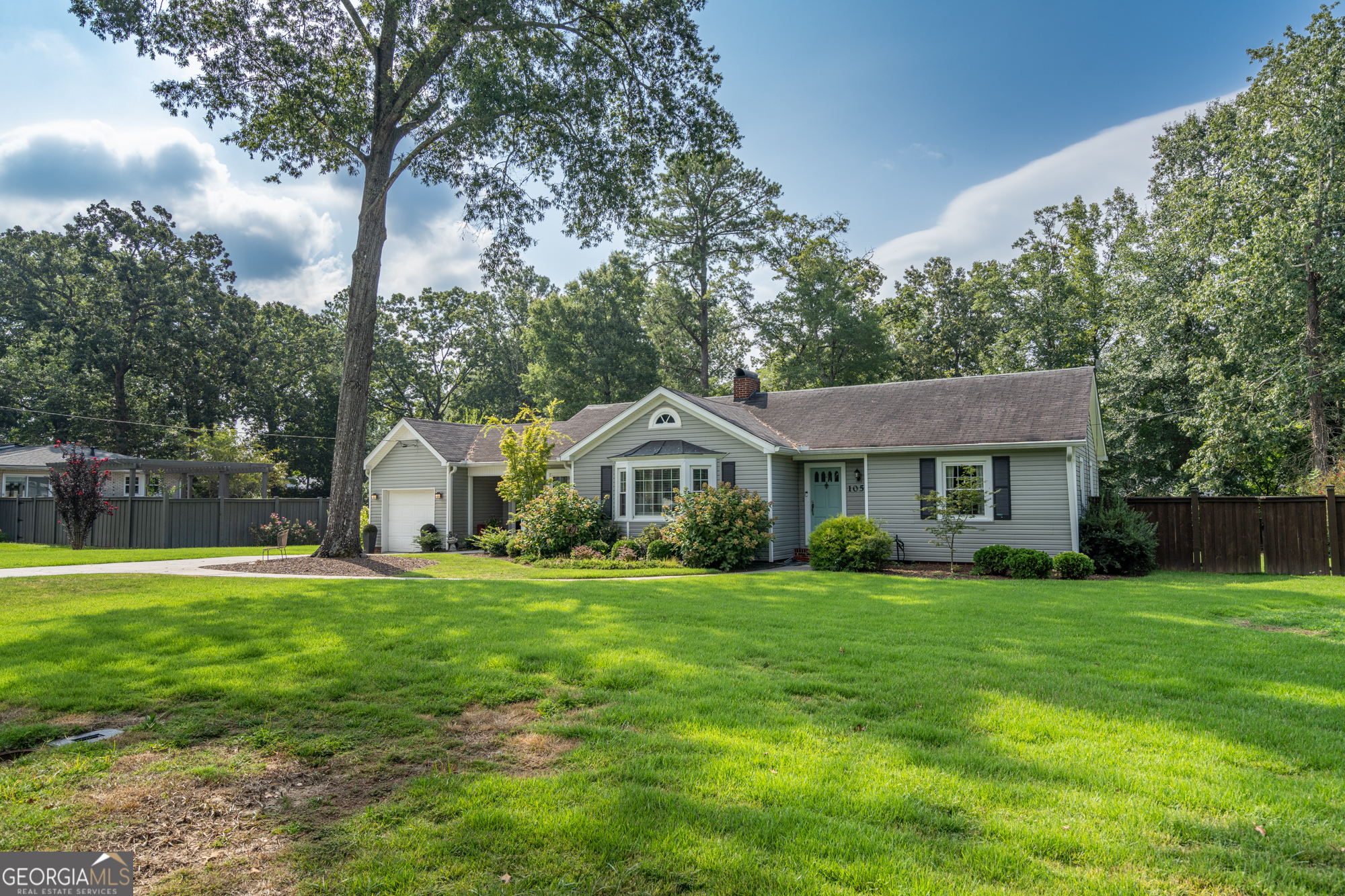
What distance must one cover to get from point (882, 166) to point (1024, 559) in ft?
32.3

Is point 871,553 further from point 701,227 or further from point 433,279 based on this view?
point 433,279

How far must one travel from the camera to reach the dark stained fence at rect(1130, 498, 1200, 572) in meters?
15.1

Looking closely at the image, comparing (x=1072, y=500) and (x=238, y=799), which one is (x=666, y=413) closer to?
(x=1072, y=500)

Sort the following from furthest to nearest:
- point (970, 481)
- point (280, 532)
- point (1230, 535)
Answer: point (280, 532) < point (970, 481) < point (1230, 535)

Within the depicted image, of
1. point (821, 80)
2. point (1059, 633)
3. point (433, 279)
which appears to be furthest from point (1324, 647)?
point (433, 279)

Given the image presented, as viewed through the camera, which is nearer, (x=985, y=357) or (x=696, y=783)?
(x=696, y=783)

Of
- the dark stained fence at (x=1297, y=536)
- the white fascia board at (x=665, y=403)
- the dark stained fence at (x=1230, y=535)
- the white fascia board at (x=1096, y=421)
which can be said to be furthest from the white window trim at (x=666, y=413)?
the dark stained fence at (x=1297, y=536)

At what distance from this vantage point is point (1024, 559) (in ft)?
45.8

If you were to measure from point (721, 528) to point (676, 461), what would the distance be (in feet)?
9.46

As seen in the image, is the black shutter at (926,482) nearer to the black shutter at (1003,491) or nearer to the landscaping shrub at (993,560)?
the black shutter at (1003,491)

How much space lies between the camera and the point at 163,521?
2130 centimetres

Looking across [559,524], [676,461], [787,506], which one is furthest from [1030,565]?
[559,524]

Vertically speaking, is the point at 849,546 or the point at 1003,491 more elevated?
the point at 1003,491

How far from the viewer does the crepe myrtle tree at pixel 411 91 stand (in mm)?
14539
